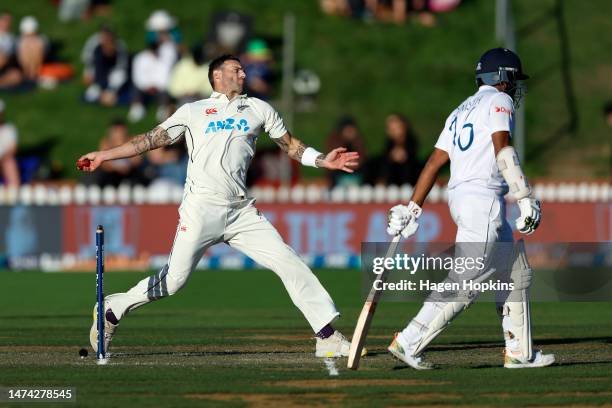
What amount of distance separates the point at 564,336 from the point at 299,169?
14973 millimetres

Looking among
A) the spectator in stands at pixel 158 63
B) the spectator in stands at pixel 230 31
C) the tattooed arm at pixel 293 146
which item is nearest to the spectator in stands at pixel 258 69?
the spectator in stands at pixel 230 31

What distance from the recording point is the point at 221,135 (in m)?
10.7

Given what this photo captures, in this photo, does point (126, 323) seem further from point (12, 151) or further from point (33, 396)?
point (12, 151)

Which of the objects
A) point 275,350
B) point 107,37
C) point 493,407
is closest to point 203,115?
point 275,350

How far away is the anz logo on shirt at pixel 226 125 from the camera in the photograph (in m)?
10.7

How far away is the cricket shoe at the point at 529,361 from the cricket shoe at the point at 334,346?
44.6 inches

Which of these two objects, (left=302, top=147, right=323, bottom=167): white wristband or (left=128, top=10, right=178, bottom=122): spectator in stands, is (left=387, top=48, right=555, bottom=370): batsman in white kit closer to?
(left=302, top=147, right=323, bottom=167): white wristband

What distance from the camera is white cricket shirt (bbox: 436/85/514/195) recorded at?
10008mm

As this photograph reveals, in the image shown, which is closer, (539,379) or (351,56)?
(539,379)

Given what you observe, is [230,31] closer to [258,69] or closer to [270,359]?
[258,69]

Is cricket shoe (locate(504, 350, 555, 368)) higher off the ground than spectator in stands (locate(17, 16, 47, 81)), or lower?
lower

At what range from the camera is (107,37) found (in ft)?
87.7

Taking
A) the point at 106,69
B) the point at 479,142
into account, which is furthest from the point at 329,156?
the point at 106,69

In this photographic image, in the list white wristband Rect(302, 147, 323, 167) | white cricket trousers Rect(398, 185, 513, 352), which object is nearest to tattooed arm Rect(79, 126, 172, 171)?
white wristband Rect(302, 147, 323, 167)
